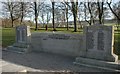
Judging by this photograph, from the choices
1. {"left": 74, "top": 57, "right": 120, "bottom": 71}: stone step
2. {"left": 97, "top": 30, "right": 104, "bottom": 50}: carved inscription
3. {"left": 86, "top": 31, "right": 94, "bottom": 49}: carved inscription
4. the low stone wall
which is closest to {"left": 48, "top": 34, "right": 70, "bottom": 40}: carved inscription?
the low stone wall

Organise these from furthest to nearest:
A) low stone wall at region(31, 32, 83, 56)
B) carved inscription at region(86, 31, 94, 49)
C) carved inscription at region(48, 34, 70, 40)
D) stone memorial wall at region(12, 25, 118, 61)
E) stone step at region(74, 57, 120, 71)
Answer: carved inscription at region(48, 34, 70, 40), low stone wall at region(31, 32, 83, 56), carved inscription at region(86, 31, 94, 49), stone memorial wall at region(12, 25, 118, 61), stone step at region(74, 57, 120, 71)

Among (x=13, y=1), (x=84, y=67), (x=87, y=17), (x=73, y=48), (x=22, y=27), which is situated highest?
(x=13, y=1)

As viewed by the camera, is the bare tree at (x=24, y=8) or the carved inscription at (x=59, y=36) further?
the bare tree at (x=24, y=8)

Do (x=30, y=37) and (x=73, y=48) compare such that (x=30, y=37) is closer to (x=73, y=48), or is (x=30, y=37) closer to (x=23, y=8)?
(x=73, y=48)

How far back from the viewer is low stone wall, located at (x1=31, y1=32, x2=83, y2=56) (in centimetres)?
1141

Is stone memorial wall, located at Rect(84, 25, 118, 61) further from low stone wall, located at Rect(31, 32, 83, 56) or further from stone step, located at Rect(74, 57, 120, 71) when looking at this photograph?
low stone wall, located at Rect(31, 32, 83, 56)

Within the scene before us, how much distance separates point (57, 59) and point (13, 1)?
33.6 meters

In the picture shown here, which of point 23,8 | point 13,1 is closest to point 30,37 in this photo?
point 23,8

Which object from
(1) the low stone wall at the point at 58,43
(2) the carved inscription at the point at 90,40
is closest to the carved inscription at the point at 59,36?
(1) the low stone wall at the point at 58,43

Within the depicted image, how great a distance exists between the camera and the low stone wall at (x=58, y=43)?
37.4 ft

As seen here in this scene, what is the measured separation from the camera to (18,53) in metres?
13.1

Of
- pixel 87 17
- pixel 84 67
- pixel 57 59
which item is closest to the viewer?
pixel 84 67

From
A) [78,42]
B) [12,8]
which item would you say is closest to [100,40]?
[78,42]

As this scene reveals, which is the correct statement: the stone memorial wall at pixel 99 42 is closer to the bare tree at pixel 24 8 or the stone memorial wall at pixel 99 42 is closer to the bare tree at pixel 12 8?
the bare tree at pixel 24 8
